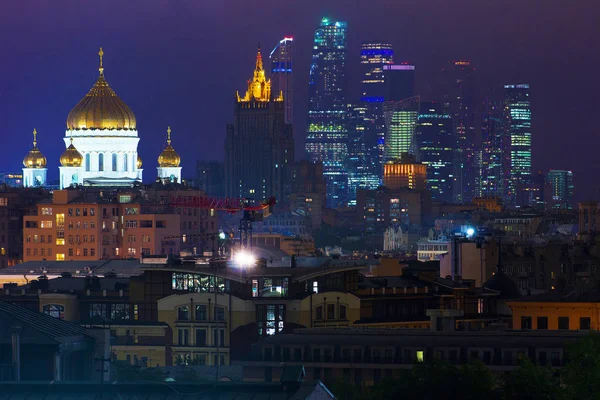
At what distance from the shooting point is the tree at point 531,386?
2111 inches

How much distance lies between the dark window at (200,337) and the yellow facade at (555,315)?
988cm

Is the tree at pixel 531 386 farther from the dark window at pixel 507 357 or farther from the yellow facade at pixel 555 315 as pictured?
the yellow facade at pixel 555 315

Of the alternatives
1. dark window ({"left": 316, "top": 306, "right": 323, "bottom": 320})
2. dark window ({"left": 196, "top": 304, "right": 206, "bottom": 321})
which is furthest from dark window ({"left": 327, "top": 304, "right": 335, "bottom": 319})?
dark window ({"left": 196, "top": 304, "right": 206, "bottom": 321})

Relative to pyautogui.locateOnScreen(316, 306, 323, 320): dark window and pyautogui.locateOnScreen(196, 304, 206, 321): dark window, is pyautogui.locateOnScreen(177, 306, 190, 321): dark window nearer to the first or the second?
pyautogui.locateOnScreen(196, 304, 206, 321): dark window

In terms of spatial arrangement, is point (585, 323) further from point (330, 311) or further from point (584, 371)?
point (584, 371)

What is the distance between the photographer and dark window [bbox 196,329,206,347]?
80562 millimetres

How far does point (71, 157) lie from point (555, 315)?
115m

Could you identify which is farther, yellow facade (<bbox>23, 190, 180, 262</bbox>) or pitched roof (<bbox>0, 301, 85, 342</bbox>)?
yellow facade (<bbox>23, 190, 180, 262</bbox>)

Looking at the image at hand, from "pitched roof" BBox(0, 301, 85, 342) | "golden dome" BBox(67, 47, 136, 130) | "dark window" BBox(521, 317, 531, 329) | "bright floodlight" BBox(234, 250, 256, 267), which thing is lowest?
"dark window" BBox(521, 317, 531, 329)

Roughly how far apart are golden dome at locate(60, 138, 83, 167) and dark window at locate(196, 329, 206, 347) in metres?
116

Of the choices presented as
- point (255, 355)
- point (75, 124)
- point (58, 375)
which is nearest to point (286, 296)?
point (255, 355)

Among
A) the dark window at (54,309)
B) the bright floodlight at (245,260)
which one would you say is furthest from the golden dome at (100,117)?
the dark window at (54,309)

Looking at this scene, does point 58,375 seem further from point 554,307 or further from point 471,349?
point 554,307

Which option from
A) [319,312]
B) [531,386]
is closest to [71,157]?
[319,312]
